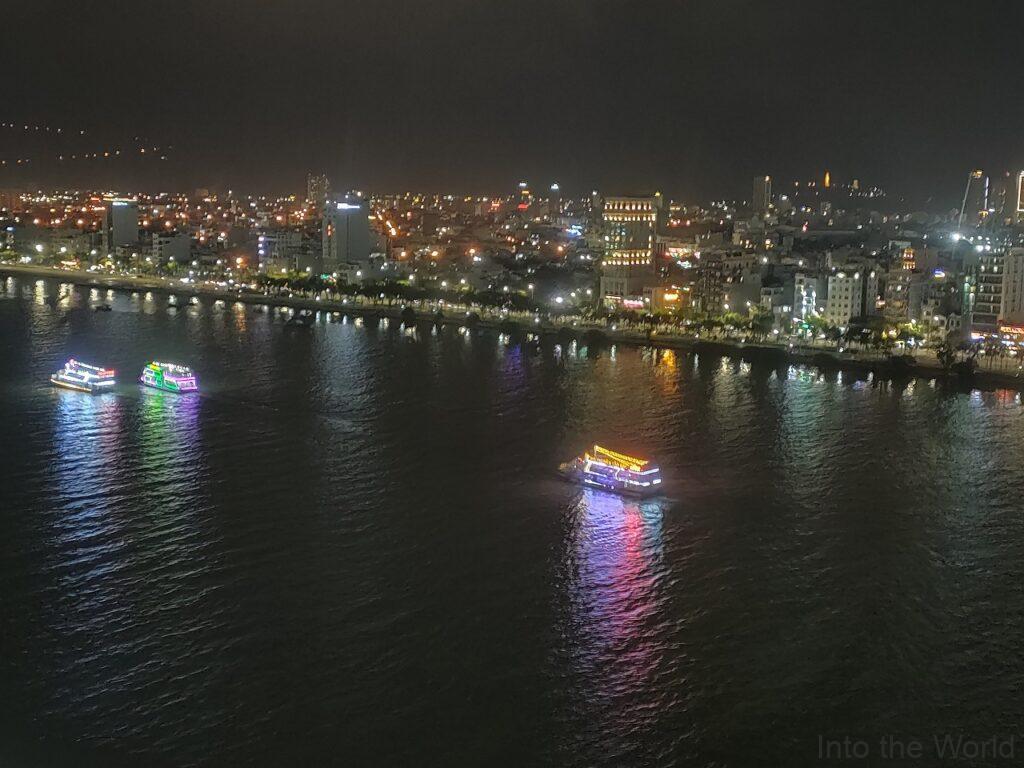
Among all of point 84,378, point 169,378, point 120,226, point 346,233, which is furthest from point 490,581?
point 120,226

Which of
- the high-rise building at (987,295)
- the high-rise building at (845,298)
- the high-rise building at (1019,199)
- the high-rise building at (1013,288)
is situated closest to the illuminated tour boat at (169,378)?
the high-rise building at (845,298)

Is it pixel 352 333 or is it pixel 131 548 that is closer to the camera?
pixel 131 548

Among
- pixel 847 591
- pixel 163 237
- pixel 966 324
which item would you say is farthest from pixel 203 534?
pixel 163 237

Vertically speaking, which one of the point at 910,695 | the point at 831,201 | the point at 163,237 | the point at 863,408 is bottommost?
the point at 910,695

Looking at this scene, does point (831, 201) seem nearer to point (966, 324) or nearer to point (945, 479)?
point (966, 324)

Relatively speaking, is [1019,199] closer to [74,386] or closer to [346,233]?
[346,233]

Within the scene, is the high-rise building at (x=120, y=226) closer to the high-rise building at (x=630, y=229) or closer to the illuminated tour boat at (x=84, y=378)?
the high-rise building at (x=630, y=229)
